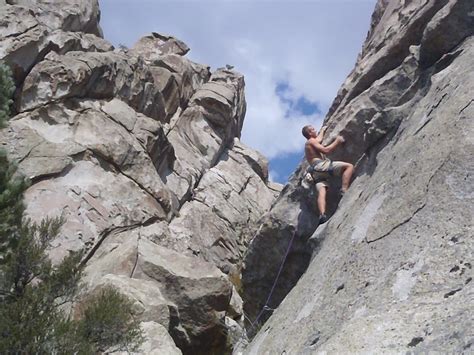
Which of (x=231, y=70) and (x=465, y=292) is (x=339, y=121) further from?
(x=231, y=70)

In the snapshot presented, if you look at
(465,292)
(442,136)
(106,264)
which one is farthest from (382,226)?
(106,264)

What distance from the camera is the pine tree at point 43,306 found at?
1018 centimetres

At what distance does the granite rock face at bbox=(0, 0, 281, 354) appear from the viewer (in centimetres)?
1416

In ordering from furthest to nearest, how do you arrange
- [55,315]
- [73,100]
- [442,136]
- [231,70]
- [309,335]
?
[231,70]
[73,100]
[55,315]
[442,136]
[309,335]

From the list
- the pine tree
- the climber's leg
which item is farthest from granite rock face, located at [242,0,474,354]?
the pine tree

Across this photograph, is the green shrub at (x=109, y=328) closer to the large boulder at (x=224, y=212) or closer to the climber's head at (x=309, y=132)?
the climber's head at (x=309, y=132)

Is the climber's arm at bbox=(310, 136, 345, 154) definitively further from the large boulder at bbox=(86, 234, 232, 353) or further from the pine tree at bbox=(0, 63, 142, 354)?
the pine tree at bbox=(0, 63, 142, 354)

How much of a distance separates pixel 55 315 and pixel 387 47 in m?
9.44

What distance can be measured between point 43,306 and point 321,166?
6383mm

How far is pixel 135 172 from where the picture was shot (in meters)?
19.9

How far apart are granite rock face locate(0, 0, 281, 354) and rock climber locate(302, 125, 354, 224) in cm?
335

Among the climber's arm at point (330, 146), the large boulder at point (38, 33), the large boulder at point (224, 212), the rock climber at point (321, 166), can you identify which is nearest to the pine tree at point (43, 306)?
the rock climber at point (321, 166)

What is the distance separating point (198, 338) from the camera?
14.1 meters

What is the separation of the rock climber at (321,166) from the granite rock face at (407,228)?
371 mm
